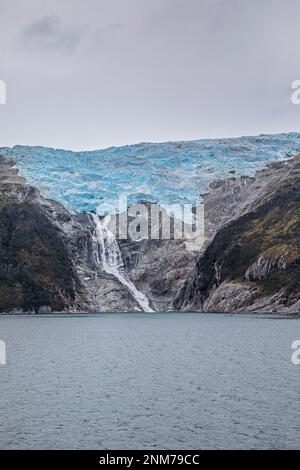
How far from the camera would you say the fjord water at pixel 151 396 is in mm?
37906

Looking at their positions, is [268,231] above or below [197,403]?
above

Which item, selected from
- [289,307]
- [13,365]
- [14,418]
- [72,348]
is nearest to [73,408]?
[14,418]

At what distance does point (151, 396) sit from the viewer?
165 feet

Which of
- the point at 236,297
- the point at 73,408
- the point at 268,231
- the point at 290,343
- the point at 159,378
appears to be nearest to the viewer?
the point at 73,408

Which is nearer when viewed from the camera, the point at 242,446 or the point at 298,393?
the point at 242,446

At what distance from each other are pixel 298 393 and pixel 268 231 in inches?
5994

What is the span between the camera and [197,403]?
47.3 metres

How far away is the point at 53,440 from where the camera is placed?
123 feet

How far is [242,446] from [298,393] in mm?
15369

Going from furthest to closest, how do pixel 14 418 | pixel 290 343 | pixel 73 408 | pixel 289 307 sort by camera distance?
pixel 289 307 < pixel 290 343 < pixel 73 408 < pixel 14 418

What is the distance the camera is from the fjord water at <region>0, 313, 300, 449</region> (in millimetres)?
37906

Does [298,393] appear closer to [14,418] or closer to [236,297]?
[14,418]

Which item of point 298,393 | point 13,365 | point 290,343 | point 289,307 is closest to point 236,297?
point 289,307

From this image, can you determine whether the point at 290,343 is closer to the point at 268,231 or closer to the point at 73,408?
the point at 73,408
